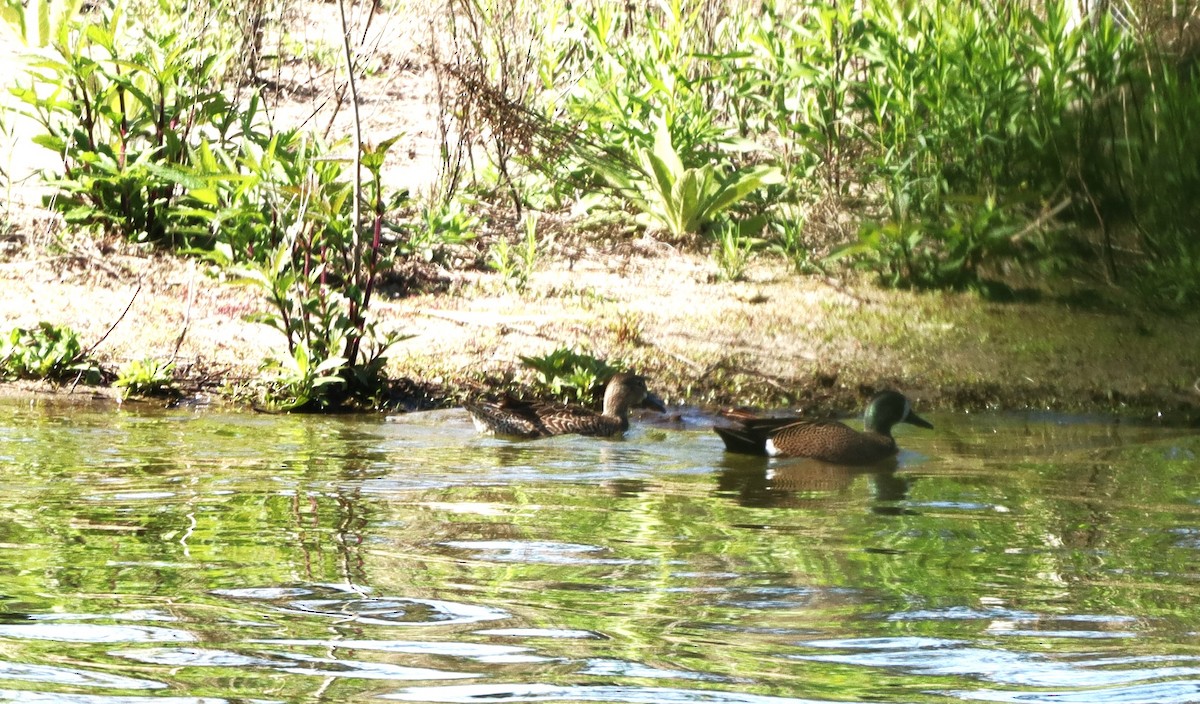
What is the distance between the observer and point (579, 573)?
4008 mm

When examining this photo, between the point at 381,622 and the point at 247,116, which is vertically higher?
the point at 247,116

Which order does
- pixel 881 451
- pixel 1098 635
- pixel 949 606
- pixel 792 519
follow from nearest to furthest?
pixel 1098 635 → pixel 949 606 → pixel 792 519 → pixel 881 451

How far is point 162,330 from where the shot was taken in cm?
845

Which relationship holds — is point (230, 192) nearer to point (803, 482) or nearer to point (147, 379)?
point (147, 379)

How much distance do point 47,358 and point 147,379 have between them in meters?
0.55

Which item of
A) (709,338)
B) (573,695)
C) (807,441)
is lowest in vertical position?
(573,695)

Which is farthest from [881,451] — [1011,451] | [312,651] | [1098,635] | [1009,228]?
[312,651]

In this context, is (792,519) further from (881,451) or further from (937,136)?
(937,136)

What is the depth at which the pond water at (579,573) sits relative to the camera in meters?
3.00

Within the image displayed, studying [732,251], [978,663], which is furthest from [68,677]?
[732,251]

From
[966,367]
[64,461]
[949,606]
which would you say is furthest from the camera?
[966,367]

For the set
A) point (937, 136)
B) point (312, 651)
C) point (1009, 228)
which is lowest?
point (312, 651)

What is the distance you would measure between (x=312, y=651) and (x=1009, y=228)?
21.0ft

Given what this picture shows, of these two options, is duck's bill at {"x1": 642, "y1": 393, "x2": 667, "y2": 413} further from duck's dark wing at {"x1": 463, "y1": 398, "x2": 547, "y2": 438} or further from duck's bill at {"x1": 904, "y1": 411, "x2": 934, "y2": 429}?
duck's bill at {"x1": 904, "y1": 411, "x2": 934, "y2": 429}
